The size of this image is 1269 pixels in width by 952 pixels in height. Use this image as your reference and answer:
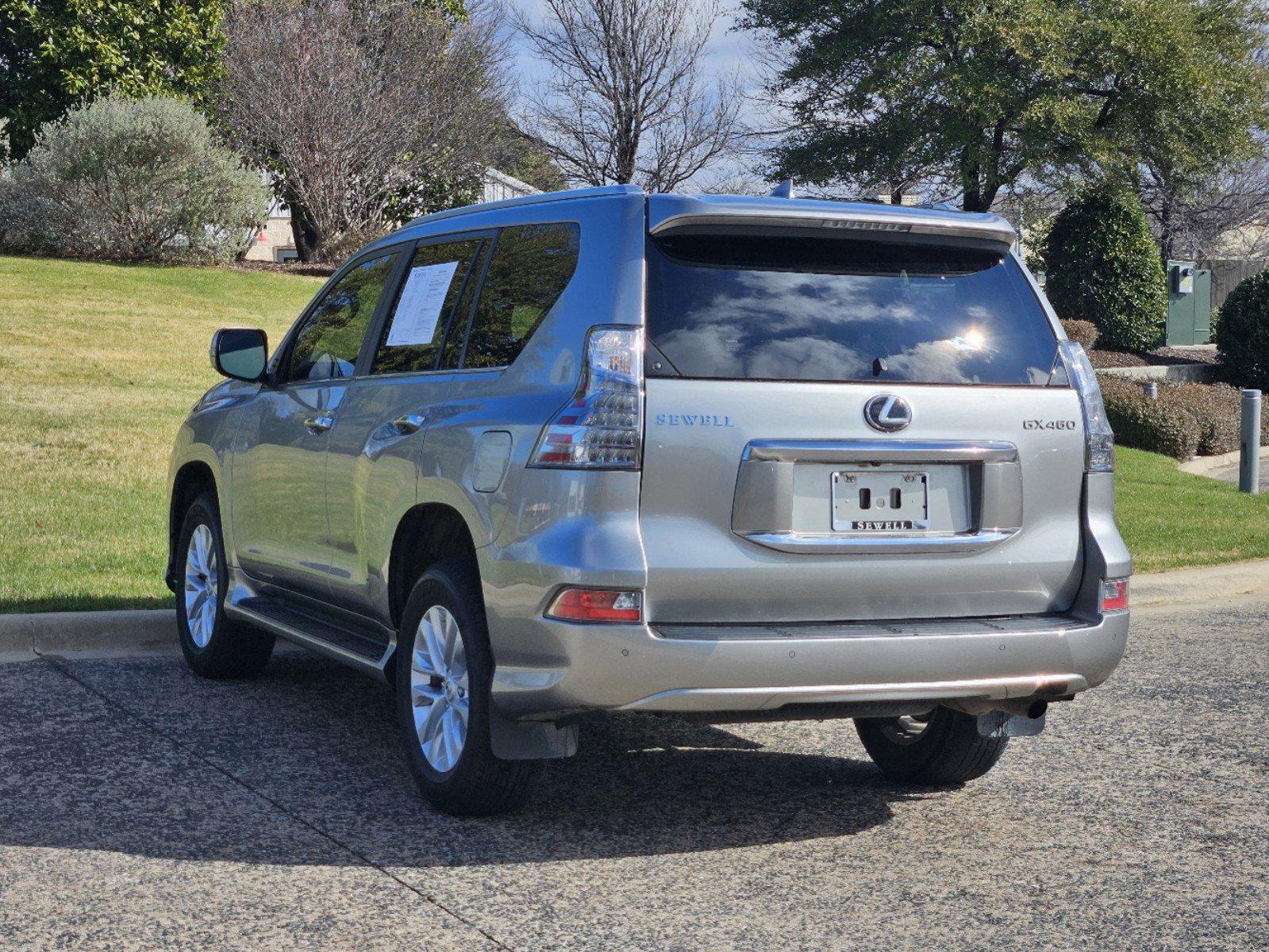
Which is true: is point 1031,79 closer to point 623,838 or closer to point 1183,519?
point 1183,519

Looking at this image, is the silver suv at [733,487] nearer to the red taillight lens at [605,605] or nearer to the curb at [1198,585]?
the red taillight lens at [605,605]

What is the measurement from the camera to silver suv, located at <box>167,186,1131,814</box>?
4.37 m

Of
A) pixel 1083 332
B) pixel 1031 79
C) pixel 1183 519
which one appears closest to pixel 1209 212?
pixel 1031 79

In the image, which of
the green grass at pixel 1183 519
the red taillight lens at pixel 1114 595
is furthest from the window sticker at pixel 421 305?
the green grass at pixel 1183 519

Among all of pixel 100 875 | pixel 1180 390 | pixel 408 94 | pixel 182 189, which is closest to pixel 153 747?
pixel 100 875

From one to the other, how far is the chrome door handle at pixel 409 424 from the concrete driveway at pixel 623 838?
1245 mm

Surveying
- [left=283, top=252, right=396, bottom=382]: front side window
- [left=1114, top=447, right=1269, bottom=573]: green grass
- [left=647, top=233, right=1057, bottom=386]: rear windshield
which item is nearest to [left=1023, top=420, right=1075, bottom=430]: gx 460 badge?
[left=647, top=233, right=1057, bottom=386]: rear windshield

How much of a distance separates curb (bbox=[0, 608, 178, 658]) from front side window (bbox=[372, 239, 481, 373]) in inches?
106

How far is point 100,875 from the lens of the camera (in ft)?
14.4

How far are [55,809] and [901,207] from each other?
3335 millimetres

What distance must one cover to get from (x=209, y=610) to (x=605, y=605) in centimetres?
344

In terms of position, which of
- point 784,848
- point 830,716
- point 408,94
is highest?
A: point 408,94

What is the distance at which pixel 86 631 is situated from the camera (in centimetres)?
761

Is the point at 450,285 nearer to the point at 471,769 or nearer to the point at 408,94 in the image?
the point at 471,769
